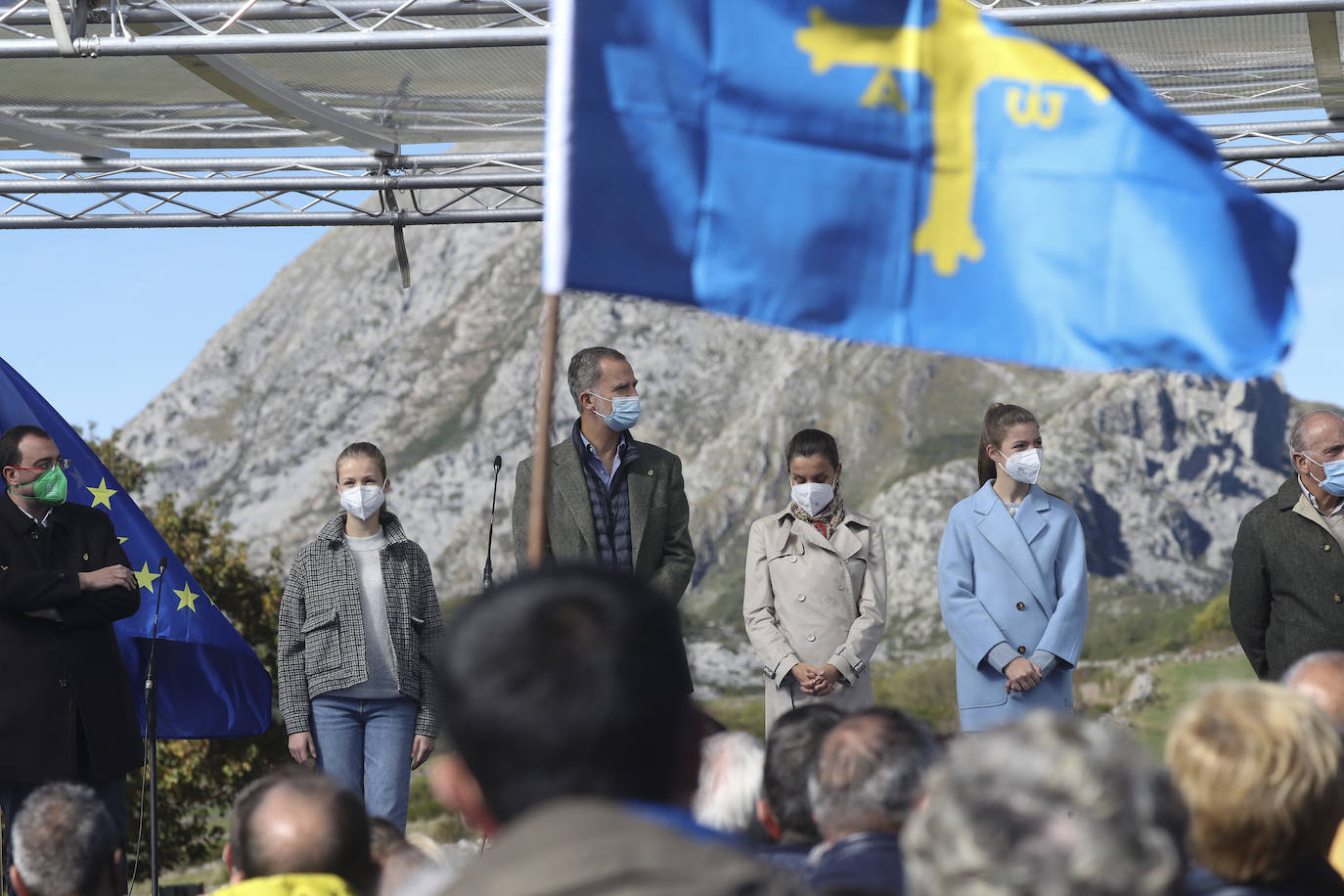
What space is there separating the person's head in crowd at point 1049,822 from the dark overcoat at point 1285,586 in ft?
15.2

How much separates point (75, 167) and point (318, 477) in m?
95.6

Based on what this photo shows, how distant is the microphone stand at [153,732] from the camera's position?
562 centimetres

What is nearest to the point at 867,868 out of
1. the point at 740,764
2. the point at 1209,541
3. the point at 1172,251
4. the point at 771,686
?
the point at 740,764

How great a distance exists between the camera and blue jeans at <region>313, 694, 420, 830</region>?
20.1ft

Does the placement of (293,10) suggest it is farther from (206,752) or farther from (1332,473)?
(206,752)

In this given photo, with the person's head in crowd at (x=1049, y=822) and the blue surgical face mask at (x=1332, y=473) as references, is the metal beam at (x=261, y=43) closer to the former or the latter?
the blue surgical face mask at (x=1332, y=473)

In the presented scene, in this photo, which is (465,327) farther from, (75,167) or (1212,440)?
(75,167)

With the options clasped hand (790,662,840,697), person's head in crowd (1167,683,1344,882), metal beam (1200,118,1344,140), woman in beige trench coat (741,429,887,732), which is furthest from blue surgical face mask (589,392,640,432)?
metal beam (1200,118,1344,140)

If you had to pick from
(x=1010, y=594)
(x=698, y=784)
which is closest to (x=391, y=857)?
(x=698, y=784)

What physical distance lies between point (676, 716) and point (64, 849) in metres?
2.48

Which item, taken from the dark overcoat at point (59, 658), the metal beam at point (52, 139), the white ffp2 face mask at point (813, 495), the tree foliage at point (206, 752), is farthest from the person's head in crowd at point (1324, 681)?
the tree foliage at point (206, 752)

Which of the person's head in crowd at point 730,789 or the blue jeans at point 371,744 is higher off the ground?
the person's head in crowd at point 730,789

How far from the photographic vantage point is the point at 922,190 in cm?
400

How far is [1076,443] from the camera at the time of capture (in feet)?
290
